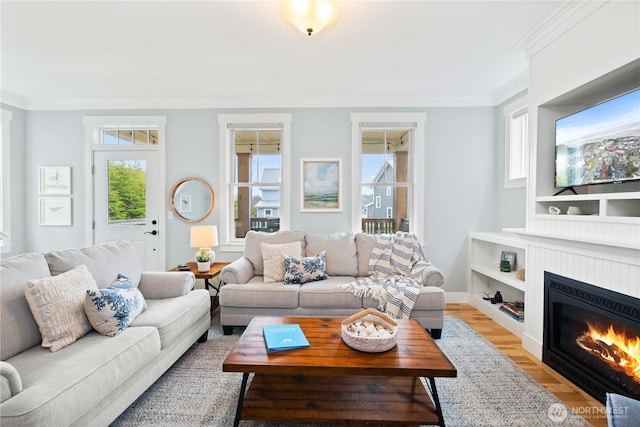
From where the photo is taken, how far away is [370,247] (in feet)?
11.2

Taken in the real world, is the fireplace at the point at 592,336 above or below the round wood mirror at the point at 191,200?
below

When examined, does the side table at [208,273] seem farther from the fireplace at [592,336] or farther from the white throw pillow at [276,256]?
the fireplace at [592,336]

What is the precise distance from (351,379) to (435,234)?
253 cm

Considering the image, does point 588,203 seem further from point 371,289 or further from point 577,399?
point 371,289

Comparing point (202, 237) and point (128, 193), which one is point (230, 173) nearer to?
point (202, 237)

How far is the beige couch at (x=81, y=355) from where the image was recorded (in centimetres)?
121

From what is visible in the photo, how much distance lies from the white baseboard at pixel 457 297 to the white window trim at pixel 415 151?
80cm

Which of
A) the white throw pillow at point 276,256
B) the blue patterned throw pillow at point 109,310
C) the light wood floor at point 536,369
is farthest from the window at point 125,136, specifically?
the light wood floor at point 536,369

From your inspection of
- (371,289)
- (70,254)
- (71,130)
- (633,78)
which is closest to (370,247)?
(371,289)

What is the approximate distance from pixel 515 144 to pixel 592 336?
7.68 feet

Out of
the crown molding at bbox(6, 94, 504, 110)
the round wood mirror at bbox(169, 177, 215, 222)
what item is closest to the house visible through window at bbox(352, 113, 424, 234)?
the crown molding at bbox(6, 94, 504, 110)

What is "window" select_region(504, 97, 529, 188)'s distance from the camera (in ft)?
11.3

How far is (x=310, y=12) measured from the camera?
70.6 inches

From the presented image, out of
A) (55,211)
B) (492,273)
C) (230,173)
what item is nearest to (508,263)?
(492,273)
